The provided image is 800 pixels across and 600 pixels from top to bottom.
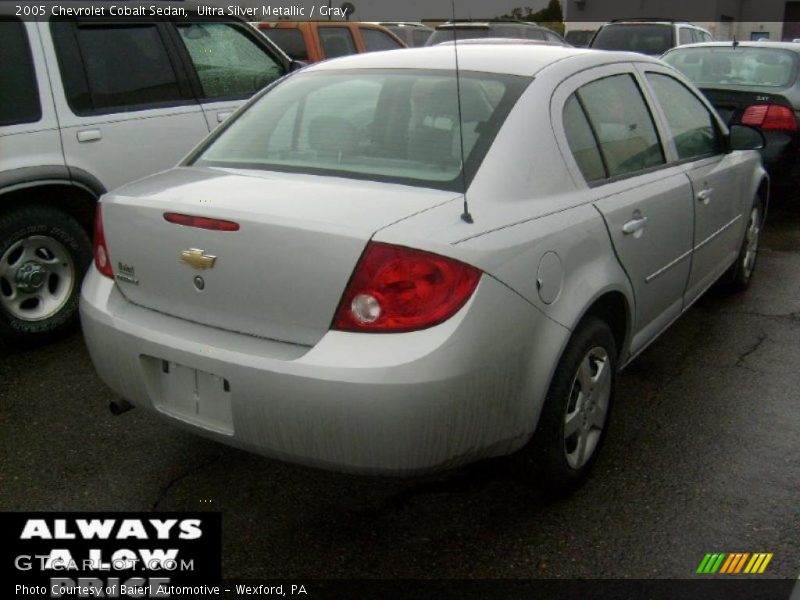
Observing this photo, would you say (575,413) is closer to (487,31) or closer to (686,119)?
(686,119)

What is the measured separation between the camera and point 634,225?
321 centimetres

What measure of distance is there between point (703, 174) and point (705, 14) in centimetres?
3207

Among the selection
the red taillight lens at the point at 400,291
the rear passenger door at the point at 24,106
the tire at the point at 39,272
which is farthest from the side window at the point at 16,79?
the red taillight lens at the point at 400,291

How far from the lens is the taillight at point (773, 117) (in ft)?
23.6

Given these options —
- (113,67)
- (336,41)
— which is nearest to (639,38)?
(336,41)

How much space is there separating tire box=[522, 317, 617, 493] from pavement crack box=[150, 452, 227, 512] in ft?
4.05

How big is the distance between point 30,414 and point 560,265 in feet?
8.06

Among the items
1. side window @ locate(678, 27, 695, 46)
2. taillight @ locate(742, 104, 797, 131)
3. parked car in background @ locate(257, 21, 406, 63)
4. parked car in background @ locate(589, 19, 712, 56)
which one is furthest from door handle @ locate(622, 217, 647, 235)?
side window @ locate(678, 27, 695, 46)

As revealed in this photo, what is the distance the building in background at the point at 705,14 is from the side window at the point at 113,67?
1092 inches

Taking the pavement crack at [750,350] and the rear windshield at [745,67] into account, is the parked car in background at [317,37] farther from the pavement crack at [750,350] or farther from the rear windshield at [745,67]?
the pavement crack at [750,350]

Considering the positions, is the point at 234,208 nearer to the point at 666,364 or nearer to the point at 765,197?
the point at 666,364

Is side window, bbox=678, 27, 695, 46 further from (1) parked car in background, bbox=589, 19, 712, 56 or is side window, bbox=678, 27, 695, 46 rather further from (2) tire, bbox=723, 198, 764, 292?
A: (2) tire, bbox=723, 198, 764, 292

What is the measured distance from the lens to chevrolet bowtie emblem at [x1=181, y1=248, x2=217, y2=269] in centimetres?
256

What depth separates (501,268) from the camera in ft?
8.11
